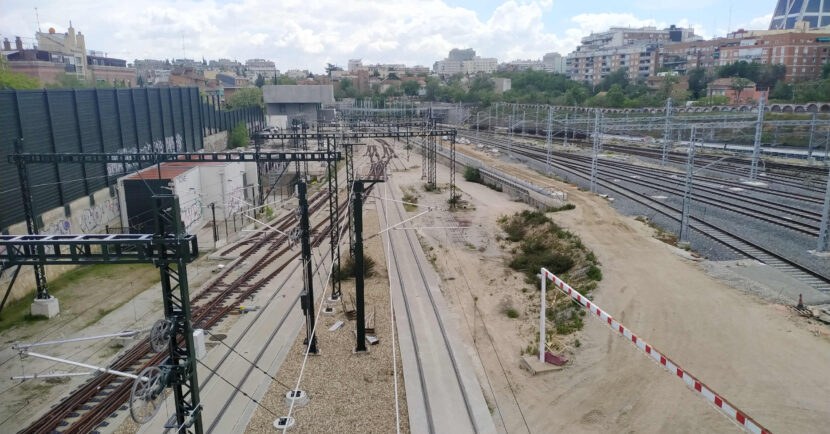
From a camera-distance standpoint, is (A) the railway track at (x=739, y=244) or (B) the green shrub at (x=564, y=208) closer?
(A) the railway track at (x=739, y=244)

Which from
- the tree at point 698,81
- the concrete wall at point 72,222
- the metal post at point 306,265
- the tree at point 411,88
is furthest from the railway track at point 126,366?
the tree at point 411,88

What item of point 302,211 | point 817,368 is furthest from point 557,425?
point 302,211

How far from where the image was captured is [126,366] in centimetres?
1477

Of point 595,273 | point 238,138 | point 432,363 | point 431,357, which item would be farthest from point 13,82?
point 595,273

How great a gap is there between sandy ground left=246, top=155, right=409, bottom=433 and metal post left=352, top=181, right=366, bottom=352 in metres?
0.52

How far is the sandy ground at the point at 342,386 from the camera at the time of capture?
1216 centimetres

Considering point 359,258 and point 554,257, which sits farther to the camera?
point 554,257

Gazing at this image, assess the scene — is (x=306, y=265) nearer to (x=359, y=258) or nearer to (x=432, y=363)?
(x=359, y=258)

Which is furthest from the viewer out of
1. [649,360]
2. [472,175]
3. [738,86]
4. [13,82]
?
[738,86]

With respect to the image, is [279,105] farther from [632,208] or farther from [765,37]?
[765,37]

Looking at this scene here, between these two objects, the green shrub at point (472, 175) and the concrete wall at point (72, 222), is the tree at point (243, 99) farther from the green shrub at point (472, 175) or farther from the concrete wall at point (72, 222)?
the concrete wall at point (72, 222)

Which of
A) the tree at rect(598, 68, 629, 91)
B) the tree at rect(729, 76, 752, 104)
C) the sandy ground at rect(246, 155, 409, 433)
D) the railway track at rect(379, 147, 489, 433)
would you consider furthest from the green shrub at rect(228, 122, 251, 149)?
the tree at rect(598, 68, 629, 91)

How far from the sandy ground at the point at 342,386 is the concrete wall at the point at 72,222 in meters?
11.6

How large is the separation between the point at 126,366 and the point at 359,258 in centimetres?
699
